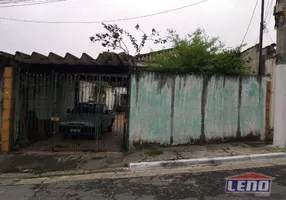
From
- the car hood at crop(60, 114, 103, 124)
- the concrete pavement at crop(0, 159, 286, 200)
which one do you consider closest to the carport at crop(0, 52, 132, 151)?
the car hood at crop(60, 114, 103, 124)

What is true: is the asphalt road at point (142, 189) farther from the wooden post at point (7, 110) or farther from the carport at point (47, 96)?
the carport at point (47, 96)

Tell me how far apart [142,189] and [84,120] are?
4929 mm

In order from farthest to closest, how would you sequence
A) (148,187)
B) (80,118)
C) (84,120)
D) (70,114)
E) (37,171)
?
(70,114), (80,118), (84,120), (37,171), (148,187)

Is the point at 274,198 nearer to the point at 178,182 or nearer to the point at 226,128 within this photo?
the point at 178,182

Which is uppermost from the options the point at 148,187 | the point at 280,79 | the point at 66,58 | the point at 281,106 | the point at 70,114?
the point at 66,58

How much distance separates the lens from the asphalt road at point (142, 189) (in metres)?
5.33

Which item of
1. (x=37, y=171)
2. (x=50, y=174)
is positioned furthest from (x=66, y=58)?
(x=50, y=174)

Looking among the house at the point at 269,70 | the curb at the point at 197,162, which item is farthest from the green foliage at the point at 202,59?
the curb at the point at 197,162

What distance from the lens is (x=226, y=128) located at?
994 centimetres

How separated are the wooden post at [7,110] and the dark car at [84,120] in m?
1.93

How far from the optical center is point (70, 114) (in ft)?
35.1

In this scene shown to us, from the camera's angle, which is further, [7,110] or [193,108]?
[193,108]

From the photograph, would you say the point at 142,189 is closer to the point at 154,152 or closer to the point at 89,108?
the point at 154,152

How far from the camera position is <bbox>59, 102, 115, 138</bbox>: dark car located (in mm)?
9836
